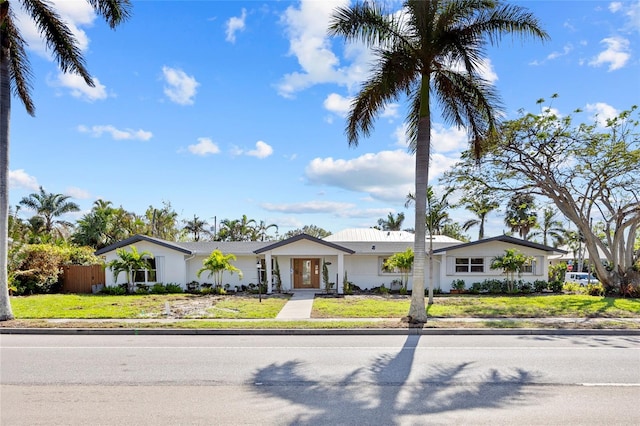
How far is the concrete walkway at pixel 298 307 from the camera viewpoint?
46.4 feet

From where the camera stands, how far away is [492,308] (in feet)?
52.8

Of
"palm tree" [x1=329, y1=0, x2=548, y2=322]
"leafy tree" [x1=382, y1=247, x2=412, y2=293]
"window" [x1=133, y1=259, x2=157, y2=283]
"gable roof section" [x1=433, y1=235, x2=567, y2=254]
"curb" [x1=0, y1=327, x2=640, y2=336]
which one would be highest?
"palm tree" [x1=329, y1=0, x2=548, y2=322]

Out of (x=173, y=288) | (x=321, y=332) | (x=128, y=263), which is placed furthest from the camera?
(x=173, y=288)

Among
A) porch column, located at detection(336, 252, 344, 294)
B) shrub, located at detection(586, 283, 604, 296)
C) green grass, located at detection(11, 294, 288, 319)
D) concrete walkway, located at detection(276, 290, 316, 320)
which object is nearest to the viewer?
green grass, located at detection(11, 294, 288, 319)

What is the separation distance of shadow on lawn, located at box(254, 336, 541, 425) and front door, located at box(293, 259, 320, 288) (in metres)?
17.0

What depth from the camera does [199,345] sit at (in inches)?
385

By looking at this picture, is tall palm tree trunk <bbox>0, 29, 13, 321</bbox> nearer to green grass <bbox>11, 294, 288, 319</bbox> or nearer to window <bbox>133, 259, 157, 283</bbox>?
green grass <bbox>11, 294, 288, 319</bbox>

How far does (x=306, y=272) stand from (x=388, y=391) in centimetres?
1893

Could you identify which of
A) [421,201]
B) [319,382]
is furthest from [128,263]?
[319,382]

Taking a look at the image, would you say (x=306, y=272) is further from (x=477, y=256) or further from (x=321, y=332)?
(x=321, y=332)

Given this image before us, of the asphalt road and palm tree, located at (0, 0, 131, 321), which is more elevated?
palm tree, located at (0, 0, 131, 321)

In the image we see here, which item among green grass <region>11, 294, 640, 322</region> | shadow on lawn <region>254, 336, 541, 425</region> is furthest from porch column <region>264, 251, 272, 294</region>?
shadow on lawn <region>254, 336, 541, 425</region>

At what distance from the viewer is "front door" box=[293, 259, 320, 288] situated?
2494 cm

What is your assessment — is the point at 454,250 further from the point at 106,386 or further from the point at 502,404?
the point at 106,386
